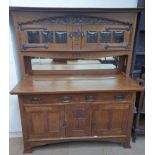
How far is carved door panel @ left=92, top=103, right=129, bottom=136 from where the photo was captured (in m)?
1.85

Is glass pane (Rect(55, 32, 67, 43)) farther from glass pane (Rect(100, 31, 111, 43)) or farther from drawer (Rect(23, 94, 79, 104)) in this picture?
drawer (Rect(23, 94, 79, 104))

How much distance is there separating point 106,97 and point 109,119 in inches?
11.1

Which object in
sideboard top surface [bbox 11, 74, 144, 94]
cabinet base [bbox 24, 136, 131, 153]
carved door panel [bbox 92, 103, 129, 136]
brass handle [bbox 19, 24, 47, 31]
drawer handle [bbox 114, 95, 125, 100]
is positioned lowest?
cabinet base [bbox 24, 136, 131, 153]

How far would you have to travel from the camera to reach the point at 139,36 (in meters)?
2.12

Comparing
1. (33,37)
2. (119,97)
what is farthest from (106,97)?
(33,37)

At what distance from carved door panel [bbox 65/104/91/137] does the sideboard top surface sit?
221 mm

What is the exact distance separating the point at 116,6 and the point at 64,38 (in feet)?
2.33

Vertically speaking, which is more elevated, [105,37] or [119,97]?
[105,37]

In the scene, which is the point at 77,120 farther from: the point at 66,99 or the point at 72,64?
the point at 72,64

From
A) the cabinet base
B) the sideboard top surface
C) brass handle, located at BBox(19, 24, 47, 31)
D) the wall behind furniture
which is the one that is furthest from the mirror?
the cabinet base

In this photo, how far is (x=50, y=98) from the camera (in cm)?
177

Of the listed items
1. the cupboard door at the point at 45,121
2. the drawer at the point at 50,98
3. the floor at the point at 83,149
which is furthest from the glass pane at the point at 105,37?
the floor at the point at 83,149
